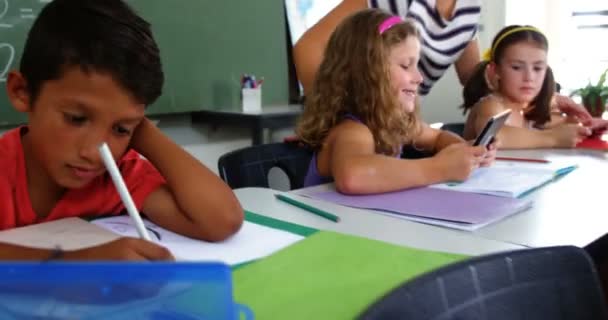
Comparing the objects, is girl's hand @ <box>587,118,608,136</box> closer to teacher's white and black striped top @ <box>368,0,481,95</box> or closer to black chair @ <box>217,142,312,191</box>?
teacher's white and black striped top @ <box>368,0,481,95</box>

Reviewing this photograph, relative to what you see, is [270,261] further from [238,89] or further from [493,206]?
[238,89]

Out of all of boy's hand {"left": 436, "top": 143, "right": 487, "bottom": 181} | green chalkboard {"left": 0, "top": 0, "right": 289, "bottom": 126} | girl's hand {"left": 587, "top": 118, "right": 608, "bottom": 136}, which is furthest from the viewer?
green chalkboard {"left": 0, "top": 0, "right": 289, "bottom": 126}

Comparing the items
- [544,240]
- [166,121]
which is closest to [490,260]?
[544,240]

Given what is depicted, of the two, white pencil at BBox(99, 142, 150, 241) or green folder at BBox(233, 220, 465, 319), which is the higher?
white pencil at BBox(99, 142, 150, 241)

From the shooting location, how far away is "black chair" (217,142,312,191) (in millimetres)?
1323

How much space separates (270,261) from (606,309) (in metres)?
0.37

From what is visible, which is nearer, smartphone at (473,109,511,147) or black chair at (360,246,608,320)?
black chair at (360,246,608,320)

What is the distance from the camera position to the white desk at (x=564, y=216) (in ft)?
2.68

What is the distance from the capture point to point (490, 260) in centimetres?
53

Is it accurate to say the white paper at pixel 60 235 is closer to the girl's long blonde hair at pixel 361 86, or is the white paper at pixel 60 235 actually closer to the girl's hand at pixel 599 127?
the girl's long blonde hair at pixel 361 86

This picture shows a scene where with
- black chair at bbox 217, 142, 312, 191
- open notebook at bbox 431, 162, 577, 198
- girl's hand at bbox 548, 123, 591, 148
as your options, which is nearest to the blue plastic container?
open notebook at bbox 431, 162, 577, 198

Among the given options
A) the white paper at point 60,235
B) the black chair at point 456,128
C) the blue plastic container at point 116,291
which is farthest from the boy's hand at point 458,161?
the blue plastic container at point 116,291

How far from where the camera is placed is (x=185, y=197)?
87 cm

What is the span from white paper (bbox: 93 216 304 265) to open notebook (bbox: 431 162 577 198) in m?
0.46
